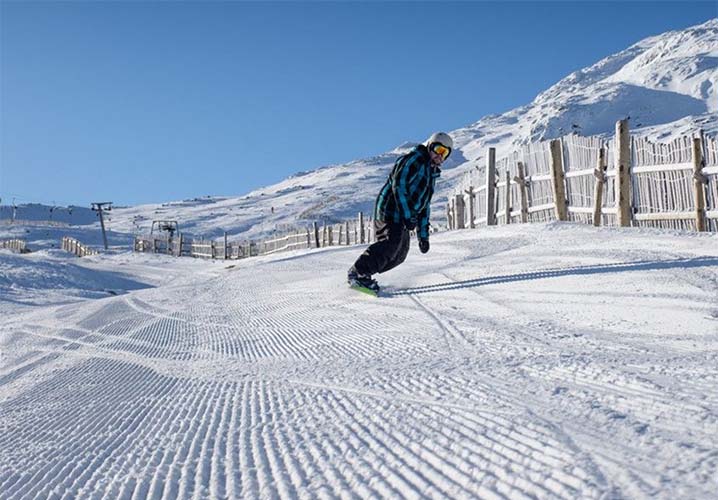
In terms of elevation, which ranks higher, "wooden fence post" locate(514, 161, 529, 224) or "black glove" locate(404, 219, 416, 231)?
"wooden fence post" locate(514, 161, 529, 224)

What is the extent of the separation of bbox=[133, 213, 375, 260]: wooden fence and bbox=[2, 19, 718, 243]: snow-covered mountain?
22641 mm

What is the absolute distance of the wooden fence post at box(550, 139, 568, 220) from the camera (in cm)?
1262

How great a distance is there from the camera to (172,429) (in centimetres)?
236

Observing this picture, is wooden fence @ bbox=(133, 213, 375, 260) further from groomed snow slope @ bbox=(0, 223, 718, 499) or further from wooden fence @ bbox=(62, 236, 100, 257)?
groomed snow slope @ bbox=(0, 223, 718, 499)

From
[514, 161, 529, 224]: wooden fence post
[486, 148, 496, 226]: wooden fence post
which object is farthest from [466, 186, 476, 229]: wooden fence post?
[514, 161, 529, 224]: wooden fence post

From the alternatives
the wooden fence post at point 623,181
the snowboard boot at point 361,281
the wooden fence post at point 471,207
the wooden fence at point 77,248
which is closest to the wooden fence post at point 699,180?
the wooden fence post at point 623,181

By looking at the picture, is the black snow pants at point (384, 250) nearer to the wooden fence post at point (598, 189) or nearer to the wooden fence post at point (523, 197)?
the wooden fence post at point (598, 189)

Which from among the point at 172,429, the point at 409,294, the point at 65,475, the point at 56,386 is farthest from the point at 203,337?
the point at 65,475

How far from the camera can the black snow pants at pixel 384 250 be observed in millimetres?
6395

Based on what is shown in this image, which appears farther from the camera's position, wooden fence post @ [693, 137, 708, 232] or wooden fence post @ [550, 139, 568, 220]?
wooden fence post @ [550, 139, 568, 220]

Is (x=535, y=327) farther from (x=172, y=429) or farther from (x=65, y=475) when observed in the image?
(x=65, y=475)

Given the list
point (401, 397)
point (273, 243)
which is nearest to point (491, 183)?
point (401, 397)

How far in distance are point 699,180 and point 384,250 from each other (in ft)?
20.3

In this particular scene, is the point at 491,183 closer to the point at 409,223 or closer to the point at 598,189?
the point at 598,189
